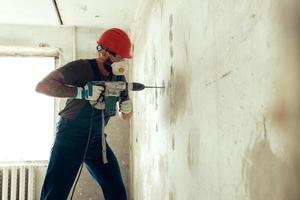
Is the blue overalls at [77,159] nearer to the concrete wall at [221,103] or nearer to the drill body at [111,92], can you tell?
the drill body at [111,92]

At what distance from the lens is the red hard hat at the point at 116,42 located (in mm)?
1984

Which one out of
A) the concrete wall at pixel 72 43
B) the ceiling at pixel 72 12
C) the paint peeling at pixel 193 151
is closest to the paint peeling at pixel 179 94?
the paint peeling at pixel 193 151

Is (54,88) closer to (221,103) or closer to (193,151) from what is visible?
(193,151)

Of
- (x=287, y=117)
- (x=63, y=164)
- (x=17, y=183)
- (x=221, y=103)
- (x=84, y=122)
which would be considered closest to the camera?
(x=287, y=117)

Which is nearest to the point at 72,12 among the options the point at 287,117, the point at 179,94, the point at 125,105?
the point at 125,105

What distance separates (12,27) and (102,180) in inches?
98.9

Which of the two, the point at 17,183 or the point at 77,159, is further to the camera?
the point at 17,183

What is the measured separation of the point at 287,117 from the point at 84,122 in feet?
4.68

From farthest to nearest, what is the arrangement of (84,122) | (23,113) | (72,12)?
(23,113) → (72,12) → (84,122)

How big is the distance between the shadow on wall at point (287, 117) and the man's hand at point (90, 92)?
1.21m

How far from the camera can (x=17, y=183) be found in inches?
138

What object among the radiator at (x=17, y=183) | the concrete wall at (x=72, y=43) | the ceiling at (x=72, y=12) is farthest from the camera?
the concrete wall at (x=72, y=43)

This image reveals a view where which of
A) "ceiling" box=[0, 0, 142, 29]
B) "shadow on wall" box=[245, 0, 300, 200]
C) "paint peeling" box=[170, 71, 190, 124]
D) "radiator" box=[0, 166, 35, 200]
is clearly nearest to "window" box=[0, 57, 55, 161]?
"radiator" box=[0, 166, 35, 200]

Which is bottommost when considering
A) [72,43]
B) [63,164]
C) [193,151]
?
[63,164]
